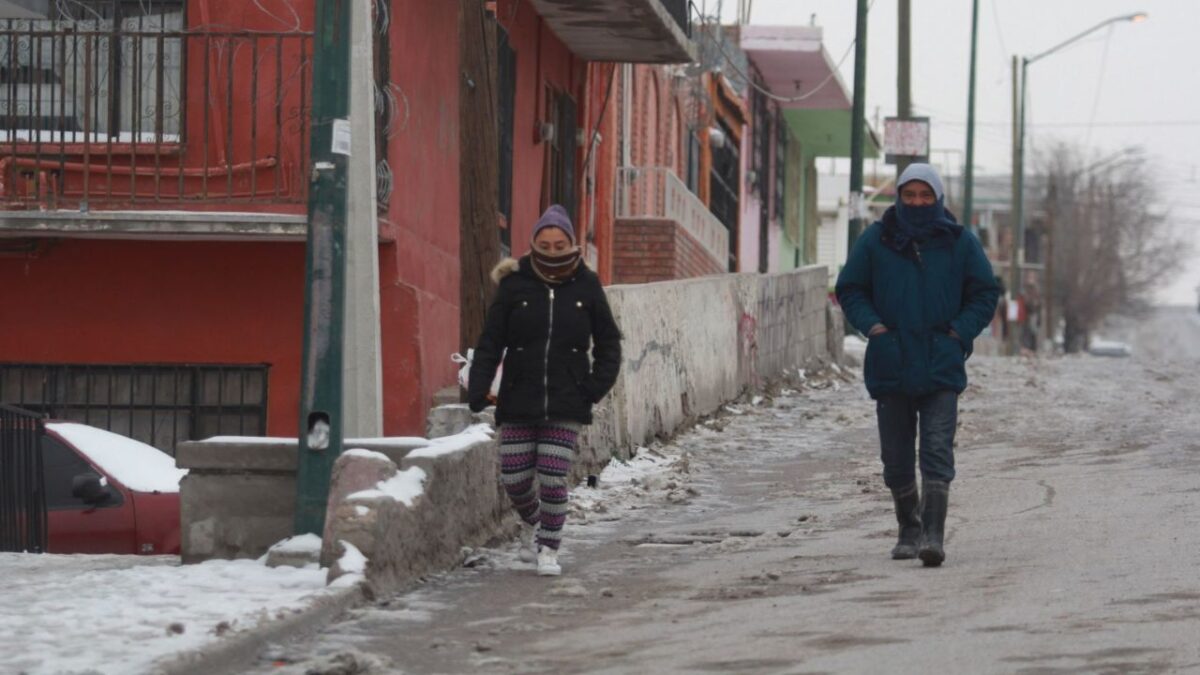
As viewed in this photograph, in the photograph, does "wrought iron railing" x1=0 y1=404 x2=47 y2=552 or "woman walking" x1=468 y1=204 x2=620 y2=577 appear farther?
"wrought iron railing" x1=0 y1=404 x2=47 y2=552

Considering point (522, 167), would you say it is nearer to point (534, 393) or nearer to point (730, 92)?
point (534, 393)

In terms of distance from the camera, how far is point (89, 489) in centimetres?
1364

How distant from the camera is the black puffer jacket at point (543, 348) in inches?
388

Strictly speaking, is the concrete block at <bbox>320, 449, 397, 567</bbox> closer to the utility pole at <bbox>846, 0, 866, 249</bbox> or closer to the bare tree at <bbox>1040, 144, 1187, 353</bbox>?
the utility pole at <bbox>846, 0, 866, 249</bbox>

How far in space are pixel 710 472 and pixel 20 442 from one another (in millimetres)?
4992

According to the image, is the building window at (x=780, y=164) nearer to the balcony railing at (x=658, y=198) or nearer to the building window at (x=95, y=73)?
the balcony railing at (x=658, y=198)

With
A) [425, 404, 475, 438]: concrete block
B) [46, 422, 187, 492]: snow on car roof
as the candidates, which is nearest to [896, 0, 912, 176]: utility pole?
[46, 422, 187, 492]: snow on car roof

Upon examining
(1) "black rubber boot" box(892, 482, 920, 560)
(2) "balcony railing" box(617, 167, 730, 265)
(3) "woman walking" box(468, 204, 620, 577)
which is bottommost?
(1) "black rubber boot" box(892, 482, 920, 560)

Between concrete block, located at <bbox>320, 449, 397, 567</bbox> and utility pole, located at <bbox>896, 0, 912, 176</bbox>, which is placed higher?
utility pole, located at <bbox>896, 0, 912, 176</bbox>

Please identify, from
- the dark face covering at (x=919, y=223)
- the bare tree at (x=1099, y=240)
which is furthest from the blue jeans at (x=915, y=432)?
the bare tree at (x=1099, y=240)

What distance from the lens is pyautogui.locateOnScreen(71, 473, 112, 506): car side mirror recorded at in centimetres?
1359

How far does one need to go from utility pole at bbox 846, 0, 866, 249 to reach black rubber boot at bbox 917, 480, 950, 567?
1694cm

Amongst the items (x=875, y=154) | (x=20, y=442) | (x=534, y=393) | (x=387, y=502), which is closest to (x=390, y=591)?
(x=387, y=502)

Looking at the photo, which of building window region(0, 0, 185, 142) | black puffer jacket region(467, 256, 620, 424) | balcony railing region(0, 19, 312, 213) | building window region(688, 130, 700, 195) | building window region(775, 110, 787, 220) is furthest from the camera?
building window region(775, 110, 787, 220)
